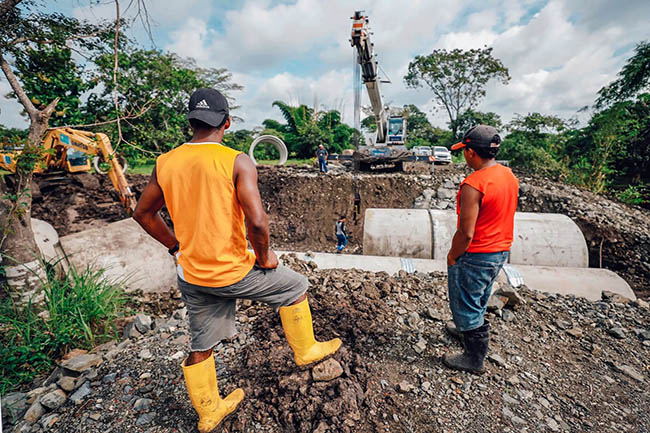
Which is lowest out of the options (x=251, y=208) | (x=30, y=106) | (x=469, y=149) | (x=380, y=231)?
(x=380, y=231)

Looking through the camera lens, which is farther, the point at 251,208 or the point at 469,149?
the point at 469,149

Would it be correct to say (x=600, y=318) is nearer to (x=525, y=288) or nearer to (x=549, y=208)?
(x=525, y=288)

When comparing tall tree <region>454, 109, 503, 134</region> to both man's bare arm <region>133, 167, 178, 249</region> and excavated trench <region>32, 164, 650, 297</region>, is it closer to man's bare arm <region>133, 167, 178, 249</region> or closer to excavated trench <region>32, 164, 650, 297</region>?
excavated trench <region>32, 164, 650, 297</region>

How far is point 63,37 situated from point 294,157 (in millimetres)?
21703

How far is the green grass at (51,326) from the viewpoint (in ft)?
8.16

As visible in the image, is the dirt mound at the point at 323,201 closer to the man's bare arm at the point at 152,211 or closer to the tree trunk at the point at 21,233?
the tree trunk at the point at 21,233

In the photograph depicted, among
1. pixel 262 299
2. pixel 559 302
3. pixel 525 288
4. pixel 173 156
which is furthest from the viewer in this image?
pixel 525 288

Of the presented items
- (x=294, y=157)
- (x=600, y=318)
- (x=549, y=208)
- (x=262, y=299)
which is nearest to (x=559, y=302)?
(x=600, y=318)

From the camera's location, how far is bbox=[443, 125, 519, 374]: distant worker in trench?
1.79 meters

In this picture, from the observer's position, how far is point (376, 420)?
170 centimetres

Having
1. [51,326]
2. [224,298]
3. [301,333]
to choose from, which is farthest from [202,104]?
[51,326]

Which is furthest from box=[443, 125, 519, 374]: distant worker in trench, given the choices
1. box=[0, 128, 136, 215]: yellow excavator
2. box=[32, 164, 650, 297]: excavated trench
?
box=[0, 128, 136, 215]: yellow excavator

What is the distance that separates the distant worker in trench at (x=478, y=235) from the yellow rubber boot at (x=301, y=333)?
1025 mm

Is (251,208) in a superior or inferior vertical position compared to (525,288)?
superior
